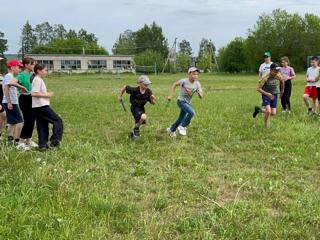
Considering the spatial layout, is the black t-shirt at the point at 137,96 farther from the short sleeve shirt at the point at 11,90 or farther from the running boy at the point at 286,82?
the running boy at the point at 286,82

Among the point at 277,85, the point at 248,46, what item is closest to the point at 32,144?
the point at 277,85

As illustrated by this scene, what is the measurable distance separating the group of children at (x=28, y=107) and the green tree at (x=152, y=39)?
109191mm

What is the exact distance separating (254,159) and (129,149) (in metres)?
2.28

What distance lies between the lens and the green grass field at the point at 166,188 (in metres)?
4.64

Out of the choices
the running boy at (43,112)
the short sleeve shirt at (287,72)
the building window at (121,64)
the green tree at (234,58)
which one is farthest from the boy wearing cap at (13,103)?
the building window at (121,64)

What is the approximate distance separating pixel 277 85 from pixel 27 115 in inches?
231

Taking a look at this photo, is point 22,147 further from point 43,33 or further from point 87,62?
point 43,33


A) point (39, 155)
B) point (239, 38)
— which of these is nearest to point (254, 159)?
point (39, 155)

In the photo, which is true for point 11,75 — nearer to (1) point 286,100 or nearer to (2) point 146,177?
(2) point 146,177

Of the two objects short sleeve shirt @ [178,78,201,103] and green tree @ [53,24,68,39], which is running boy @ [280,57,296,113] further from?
green tree @ [53,24,68,39]

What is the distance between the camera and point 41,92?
326 inches

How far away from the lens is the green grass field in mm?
4637

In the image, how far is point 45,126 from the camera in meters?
8.53

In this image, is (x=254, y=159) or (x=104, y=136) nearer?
(x=254, y=159)
